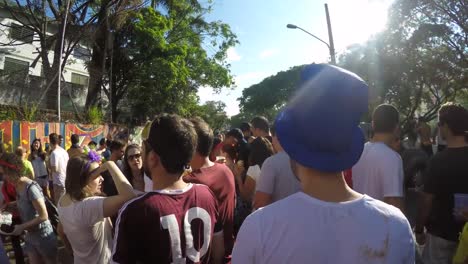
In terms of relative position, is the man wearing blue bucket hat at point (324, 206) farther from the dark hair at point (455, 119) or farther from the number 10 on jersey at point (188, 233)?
the dark hair at point (455, 119)

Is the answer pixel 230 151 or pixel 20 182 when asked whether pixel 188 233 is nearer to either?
pixel 20 182

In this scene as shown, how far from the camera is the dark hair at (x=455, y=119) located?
2814mm

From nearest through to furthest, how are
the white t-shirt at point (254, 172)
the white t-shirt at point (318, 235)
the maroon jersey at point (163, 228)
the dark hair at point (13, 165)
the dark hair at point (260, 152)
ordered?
1. the white t-shirt at point (318, 235)
2. the maroon jersey at point (163, 228)
3. the dark hair at point (13, 165)
4. the white t-shirt at point (254, 172)
5. the dark hair at point (260, 152)

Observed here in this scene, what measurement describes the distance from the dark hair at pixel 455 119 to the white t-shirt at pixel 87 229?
8.61 feet

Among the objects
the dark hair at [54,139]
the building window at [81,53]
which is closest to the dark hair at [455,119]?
the dark hair at [54,139]

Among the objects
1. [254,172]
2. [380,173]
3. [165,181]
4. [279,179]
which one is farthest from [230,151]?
[165,181]

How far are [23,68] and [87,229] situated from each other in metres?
20.5

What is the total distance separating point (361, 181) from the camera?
9.70 ft

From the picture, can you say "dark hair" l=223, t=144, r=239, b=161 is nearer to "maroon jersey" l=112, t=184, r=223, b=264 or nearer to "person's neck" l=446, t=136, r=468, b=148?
"person's neck" l=446, t=136, r=468, b=148

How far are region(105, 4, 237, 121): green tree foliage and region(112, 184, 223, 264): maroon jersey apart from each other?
20426mm

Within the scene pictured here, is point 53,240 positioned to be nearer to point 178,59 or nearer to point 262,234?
point 262,234

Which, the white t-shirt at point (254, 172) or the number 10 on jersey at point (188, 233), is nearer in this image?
the number 10 on jersey at point (188, 233)

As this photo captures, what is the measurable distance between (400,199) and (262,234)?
6.73 feet

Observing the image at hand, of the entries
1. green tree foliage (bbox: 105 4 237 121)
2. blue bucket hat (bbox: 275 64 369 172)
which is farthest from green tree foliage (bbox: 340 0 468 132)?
blue bucket hat (bbox: 275 64 369 172)
